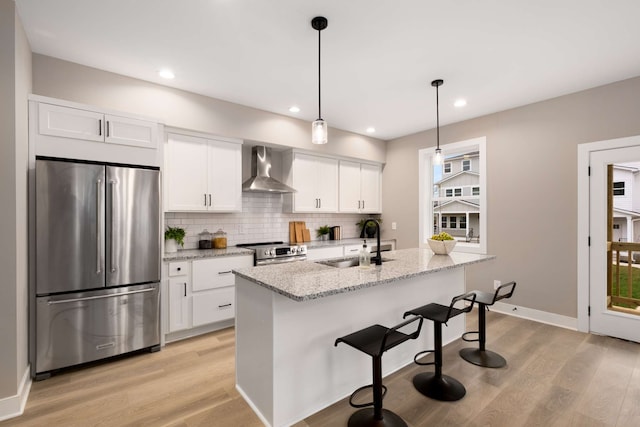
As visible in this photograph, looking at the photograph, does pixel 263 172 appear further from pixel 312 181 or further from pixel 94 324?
pixel 94 324

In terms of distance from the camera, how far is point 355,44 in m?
2.51

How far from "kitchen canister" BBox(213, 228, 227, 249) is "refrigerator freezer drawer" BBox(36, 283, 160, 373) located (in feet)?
3.55

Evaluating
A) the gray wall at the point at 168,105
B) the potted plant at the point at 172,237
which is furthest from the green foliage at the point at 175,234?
the gray wall at the point at 168,105

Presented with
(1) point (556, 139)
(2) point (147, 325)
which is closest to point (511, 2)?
(1) point (556, 139)

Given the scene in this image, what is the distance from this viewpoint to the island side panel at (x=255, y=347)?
1886 millimetres

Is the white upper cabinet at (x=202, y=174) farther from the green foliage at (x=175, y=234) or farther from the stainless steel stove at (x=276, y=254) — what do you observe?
the stainless steel stove at (x=276, y=254)

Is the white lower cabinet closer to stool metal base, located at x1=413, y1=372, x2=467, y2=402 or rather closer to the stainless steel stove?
the stainless steel stove

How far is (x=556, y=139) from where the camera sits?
360 cm

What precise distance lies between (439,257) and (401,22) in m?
1.98

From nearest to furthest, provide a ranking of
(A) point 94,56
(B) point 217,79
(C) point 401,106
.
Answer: (A) point 94,56, (B) point 217,79, (C) point 401,106

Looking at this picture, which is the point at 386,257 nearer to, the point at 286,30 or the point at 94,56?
the point at 286,30

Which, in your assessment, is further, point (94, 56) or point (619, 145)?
point (619, 145)

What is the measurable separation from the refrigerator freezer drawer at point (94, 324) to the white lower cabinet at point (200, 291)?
235 mm

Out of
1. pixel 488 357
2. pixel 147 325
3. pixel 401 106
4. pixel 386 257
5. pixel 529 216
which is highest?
pixel 401 106
